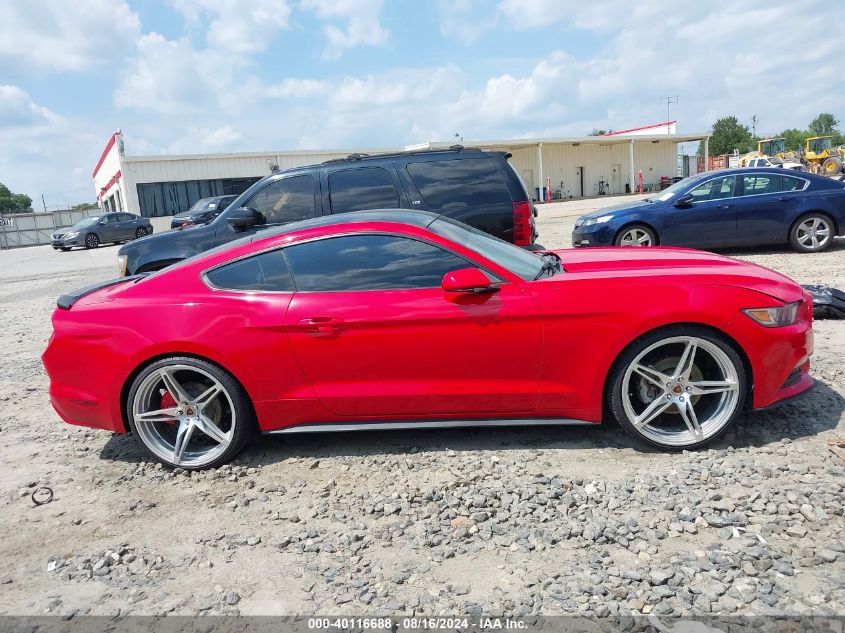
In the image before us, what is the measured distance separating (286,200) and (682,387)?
193 inches

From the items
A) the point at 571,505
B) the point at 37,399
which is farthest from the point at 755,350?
the point at 37,399

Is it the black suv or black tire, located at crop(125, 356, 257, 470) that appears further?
the black suv

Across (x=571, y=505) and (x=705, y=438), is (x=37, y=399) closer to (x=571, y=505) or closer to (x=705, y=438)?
(x=571, y=505)

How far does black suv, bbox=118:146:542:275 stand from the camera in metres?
6.82

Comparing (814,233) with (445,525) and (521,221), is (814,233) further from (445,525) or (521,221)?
(445,525)

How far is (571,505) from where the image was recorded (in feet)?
10.8

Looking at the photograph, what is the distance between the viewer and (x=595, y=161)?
46.9m

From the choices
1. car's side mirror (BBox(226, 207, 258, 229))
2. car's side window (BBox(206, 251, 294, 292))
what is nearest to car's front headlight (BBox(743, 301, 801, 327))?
car's side window (BBox(206, 251, 294, 292))

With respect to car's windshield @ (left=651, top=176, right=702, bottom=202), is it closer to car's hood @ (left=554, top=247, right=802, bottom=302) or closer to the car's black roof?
car's hood @ (left=554, top=247, right=802, bottom=302)

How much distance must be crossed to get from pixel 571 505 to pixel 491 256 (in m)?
1.58

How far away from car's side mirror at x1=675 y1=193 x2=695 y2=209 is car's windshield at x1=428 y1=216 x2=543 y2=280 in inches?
275

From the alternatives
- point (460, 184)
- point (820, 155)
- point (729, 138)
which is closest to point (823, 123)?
point (729, 138)

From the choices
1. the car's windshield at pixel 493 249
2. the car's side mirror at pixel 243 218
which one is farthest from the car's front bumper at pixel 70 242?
the car's windshield at pixel 493 249

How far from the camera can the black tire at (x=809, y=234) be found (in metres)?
10.4
